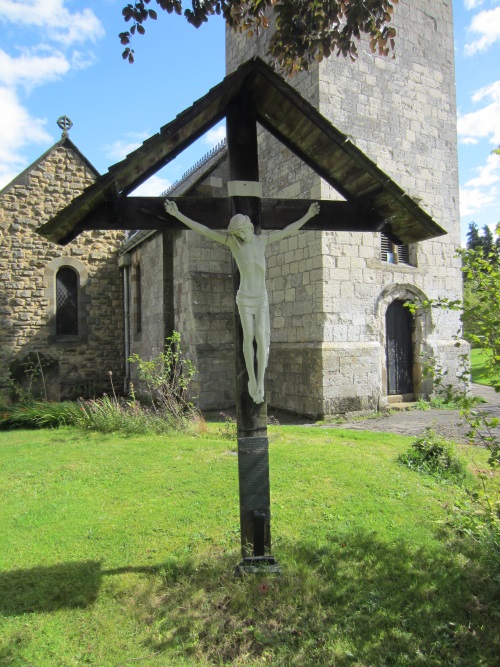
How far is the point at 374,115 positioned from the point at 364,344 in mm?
5225

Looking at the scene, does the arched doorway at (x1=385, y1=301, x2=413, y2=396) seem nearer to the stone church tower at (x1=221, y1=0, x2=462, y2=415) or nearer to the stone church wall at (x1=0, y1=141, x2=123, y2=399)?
the stone church tower at (x1=221, y1=0, x2=462, y2=415)

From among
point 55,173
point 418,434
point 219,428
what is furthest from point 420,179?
point 55,173

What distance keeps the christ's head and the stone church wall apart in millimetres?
13003

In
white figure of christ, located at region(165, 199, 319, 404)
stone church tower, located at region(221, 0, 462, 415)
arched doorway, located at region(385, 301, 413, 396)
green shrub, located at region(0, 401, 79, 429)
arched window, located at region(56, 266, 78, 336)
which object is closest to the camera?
white figure of christ, located at region(165, 199, 319, 404)

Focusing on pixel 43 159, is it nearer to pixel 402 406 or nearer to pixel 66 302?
pixel 66 302

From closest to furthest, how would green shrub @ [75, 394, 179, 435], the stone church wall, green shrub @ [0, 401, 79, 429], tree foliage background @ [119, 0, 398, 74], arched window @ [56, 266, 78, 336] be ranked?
1. tree foliage background @ [119, 0, 398, 74]
2. green shrub @ [75, 394, 179, 435]
3. green shrub @ [0, 401, 79, 429]
4. the stone church wall
5. arched window @ [56, 266, 78, 336]

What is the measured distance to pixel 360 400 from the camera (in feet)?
32.8

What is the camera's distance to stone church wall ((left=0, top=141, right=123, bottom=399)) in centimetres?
1498

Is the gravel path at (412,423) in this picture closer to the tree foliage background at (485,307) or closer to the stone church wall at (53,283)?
the tree foliage background at (485,307)

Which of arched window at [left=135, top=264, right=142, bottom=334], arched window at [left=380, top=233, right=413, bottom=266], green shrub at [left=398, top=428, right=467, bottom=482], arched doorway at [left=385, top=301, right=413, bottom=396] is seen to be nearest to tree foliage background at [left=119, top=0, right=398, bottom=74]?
green shrub at [left=398, top=428, right=467, bottom=482]

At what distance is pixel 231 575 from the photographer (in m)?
3.25

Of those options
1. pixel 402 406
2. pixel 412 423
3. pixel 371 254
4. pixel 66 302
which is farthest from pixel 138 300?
pixel 412 423

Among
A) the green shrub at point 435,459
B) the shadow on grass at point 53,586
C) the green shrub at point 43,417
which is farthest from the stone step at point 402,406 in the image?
the shadow on grass at point 53,586

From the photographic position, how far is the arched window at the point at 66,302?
15836 mm
